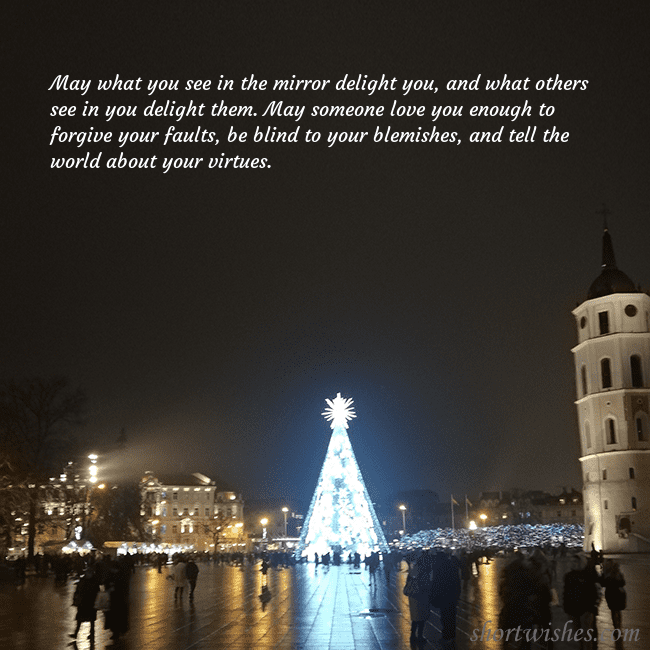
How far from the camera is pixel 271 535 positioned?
16825 cm

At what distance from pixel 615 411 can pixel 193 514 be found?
80.4 meters

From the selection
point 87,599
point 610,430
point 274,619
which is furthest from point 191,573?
point 610,430

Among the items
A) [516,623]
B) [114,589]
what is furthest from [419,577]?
[114,589]

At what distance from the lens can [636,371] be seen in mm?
70875

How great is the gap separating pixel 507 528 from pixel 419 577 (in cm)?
7246

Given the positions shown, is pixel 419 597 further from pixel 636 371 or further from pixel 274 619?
pixel 636 371

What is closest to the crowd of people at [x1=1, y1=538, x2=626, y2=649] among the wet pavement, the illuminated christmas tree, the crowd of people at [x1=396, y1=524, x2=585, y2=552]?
the wet pavement

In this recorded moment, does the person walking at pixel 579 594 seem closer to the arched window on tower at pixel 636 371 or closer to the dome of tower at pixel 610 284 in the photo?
the arched window on tower at pixel 636 371

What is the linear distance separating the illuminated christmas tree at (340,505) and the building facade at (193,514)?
6959 centimetres

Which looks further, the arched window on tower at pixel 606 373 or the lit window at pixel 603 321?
the lit window at pixel 603 321

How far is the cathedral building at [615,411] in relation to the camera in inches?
2640

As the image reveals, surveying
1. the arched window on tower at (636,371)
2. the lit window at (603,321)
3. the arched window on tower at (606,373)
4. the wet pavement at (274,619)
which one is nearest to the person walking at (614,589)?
the wet pavement at (274,619)

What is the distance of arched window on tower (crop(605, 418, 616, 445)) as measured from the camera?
6950 cm

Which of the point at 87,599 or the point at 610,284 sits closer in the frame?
the point at 87,599
